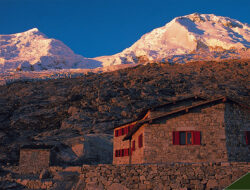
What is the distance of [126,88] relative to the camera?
82625mm

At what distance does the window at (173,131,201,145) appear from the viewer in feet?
74.1

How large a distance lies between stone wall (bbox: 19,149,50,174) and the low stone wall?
66.8 ft

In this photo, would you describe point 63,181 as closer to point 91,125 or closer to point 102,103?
point 91,125

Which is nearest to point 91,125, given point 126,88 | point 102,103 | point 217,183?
point 102,103

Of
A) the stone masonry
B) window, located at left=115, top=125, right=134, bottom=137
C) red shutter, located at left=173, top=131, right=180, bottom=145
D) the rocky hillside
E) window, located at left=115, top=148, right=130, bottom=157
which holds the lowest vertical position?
the stone masonry

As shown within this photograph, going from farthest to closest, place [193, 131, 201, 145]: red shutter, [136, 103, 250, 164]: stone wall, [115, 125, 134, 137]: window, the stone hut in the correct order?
the stone hut < [115, 125, 134, 137]: window < [193, 131, 201, 145]: red shutter < [136, 103, 250, 164]: stone wall

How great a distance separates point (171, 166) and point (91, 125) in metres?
45.6

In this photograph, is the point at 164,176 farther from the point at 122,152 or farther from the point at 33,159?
the point at 33,159

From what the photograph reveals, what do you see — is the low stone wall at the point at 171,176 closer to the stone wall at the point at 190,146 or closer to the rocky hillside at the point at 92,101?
the stone wall at the point at 190,146

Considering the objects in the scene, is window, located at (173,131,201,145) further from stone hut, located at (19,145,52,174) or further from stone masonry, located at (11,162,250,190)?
stone hut, located at (19,145,52,174)

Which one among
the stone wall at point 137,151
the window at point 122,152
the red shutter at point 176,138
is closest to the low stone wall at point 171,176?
the red shutter at point 176,138

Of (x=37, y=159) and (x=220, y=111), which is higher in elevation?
(x=220, y=111)

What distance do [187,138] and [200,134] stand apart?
1.12m

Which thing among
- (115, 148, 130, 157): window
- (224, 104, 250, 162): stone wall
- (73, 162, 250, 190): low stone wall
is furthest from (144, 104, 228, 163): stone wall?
(115, 148, 130, 157): window
